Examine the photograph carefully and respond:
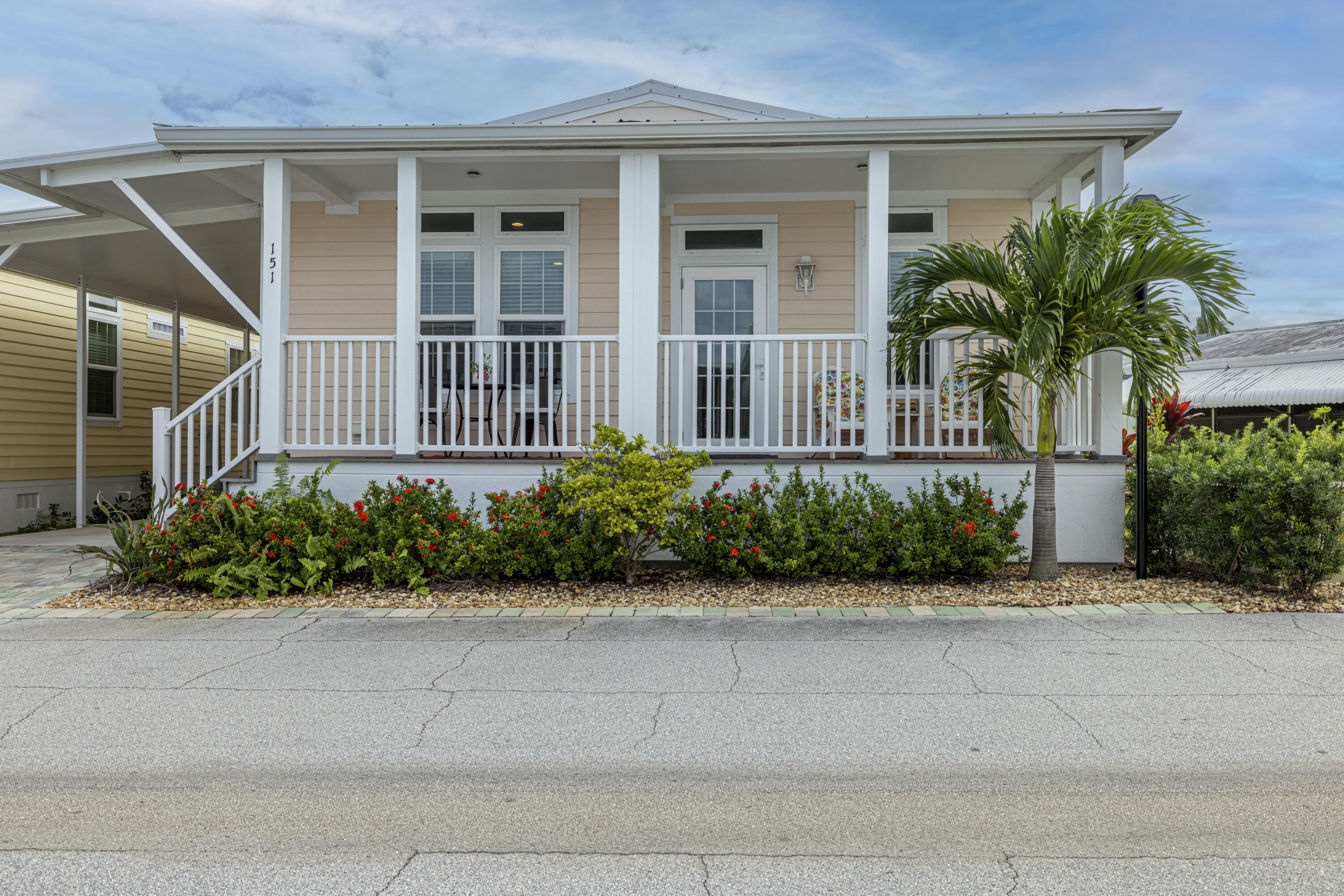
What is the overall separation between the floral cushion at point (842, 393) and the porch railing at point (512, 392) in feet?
5.82

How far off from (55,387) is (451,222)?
6645 millimetres

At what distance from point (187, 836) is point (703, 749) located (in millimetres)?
1745

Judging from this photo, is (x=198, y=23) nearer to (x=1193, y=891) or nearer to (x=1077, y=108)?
(x=1077, y=108)

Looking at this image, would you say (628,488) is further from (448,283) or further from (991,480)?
(448,283)

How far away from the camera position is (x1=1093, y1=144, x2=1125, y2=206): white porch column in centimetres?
673

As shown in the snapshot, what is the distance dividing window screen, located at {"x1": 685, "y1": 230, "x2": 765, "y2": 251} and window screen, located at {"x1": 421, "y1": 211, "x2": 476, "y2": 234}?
223 cm

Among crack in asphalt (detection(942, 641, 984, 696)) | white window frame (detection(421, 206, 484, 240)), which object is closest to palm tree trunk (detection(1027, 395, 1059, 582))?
crack in asphalt (detection(942, 641, 984, 696))

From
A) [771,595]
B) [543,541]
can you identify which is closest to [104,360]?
[543,541]

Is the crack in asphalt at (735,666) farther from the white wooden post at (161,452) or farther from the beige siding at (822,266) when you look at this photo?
the white wooden post at (161,452)

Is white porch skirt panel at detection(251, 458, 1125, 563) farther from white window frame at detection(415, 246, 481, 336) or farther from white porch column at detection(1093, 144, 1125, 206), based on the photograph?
white window frame at detection(415, 246, 481, 336)

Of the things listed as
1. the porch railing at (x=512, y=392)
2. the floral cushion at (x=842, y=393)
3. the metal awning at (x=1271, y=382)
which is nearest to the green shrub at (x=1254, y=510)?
the floral cushion at (x=842, y=393)

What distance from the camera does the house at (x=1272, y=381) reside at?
53.9ft

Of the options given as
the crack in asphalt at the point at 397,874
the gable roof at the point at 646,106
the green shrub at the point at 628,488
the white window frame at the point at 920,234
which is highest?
the gable roof at the point at 646,106

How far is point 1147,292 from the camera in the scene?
6.08m
